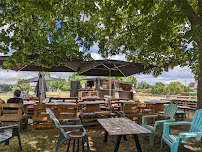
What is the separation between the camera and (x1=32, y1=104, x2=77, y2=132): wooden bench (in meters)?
4.19

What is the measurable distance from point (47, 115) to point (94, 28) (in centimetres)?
387

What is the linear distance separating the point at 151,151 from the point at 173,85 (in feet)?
114

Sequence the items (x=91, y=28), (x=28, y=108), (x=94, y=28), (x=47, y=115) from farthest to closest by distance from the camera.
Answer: (x=94, y=28) → (x=91, y=28) → (x=28, y=108) → (x=47, y=115)

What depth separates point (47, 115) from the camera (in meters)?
4.22

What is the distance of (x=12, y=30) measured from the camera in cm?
448

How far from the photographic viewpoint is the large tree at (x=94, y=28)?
3162 millimetres

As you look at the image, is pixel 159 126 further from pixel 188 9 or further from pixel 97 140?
pixel 188 9

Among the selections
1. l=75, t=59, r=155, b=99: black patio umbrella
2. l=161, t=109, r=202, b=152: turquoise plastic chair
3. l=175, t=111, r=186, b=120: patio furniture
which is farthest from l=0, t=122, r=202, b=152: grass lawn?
l=175, t=111, r=186, b=120: patio furniture

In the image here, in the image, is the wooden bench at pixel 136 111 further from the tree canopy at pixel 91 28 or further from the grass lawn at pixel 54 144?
the tree canopy at pixel 91 28

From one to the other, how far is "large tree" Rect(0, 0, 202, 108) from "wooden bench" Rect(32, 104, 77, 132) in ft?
4.02

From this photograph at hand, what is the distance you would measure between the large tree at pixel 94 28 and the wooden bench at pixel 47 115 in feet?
A: 4.02

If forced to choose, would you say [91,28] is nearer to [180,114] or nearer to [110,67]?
[110,67]

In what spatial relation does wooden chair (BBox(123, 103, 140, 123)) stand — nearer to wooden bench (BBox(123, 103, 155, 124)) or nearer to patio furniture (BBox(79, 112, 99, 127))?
wooden bench (BBox(123, 103, 155, 124))

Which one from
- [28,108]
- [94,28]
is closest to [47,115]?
[28,108]
